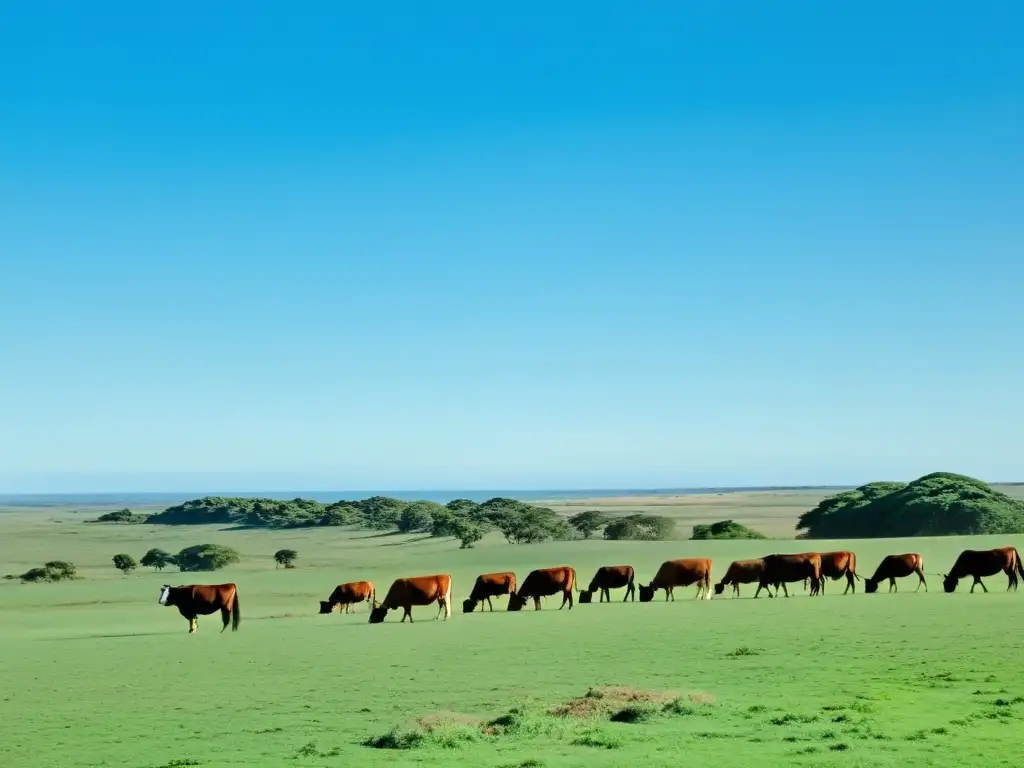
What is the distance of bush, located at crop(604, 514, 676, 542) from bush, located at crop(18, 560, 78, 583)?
105 feet

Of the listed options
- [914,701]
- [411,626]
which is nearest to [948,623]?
[914,701]

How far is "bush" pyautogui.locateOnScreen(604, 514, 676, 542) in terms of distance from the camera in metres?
67.2

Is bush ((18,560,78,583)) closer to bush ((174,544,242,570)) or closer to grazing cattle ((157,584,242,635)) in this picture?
bush ((174,544,242,570))

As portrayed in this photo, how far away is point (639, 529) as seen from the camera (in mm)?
67625

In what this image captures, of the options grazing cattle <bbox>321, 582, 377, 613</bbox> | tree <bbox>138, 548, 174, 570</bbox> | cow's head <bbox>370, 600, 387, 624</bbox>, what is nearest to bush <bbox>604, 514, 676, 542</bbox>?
tree <bbox>138, 548, 174, 570</bbox>

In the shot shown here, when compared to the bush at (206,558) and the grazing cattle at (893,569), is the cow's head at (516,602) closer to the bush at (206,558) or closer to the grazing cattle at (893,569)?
the grazing cattle at (893,569)

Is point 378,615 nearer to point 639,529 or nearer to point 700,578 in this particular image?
point 700,578

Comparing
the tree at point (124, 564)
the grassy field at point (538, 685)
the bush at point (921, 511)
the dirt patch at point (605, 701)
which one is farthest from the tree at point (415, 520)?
the dirt patch at point (605, 701)

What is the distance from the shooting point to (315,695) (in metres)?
17.2

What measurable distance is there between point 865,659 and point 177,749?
469 inches

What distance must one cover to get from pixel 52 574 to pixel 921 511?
154ft

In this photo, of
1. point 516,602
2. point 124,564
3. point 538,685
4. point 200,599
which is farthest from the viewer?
point 124,564

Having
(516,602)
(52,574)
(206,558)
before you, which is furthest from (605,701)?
(206,558)

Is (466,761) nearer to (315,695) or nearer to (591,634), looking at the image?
(315,695)
